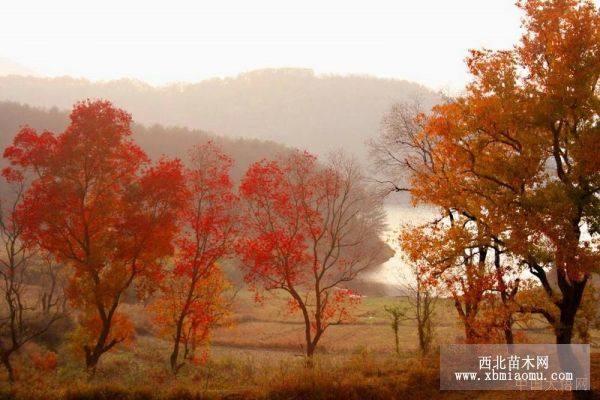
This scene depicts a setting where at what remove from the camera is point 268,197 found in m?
27.3

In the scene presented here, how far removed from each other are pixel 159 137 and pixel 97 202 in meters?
100

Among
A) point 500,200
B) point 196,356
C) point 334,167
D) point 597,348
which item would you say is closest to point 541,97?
point 500,200

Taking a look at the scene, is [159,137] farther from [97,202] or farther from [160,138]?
[97,202]

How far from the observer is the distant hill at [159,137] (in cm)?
11369

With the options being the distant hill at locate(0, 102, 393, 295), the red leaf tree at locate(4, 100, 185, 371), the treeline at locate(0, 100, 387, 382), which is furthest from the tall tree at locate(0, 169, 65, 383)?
the distant hill at locate(0, 102, 393, 295)

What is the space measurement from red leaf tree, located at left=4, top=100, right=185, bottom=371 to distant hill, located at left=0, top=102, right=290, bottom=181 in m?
89.2

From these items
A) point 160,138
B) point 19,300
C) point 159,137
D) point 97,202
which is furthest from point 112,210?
point 159,137

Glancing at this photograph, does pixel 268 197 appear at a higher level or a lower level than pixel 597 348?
higher

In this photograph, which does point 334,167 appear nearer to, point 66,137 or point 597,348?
point 66,137

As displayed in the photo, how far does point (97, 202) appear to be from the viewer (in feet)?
72.7

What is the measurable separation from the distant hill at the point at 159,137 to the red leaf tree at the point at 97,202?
293ft

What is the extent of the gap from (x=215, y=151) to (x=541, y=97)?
60.7ft

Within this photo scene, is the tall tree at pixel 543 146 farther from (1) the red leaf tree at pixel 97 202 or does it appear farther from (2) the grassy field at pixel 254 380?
(1) the red leaf tree at pixel 97 202

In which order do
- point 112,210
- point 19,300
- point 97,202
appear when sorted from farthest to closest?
1. point 112,210
2. point 19,300
3. point 97,202
